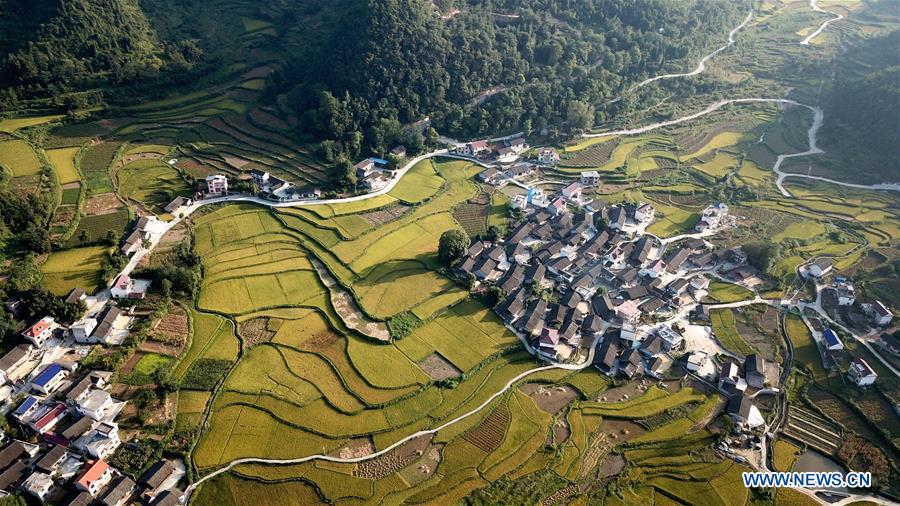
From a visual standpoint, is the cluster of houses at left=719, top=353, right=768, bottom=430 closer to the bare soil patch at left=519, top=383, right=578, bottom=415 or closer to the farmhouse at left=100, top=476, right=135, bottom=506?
the bare soil patch at left=519, top=383, right=578, bottom=415

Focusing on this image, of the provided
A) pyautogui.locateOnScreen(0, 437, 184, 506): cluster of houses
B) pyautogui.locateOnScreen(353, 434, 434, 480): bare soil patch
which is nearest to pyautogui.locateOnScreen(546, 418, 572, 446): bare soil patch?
pyautogui.locateOnScreen(353, 434, 434, 480): bare soil patch

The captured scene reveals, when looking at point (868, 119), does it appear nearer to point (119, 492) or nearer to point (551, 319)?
point (551, 319)

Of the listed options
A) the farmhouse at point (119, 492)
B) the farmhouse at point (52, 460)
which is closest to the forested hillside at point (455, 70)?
the farmhouse at point (52, 460)

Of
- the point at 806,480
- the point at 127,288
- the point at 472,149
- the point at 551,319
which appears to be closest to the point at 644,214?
the point at 551,319

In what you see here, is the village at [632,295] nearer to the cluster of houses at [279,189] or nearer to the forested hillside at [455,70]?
the forested hillside at [455,70]

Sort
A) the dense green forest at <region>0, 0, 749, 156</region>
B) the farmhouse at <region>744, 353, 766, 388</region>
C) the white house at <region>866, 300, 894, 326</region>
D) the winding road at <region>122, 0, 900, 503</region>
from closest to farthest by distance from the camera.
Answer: the winding road at <region>122, 0, 900, 503</region> → the farmhouse at <region>744, 353, 766, 388</region> → the white house at <region>866, 300, 894, 326</region> → the dense green forest at <region>0, 0, 749, 156</region>

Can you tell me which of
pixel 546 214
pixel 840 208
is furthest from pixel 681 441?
pixel 840 208
